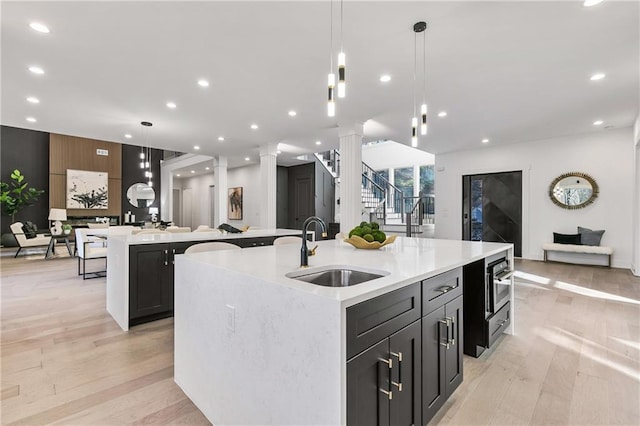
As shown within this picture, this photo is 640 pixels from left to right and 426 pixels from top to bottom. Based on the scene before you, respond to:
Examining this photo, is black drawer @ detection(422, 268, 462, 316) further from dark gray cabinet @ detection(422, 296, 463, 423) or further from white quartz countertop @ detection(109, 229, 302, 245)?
white quartz countertop @ detection(109, 229, 302, 245)

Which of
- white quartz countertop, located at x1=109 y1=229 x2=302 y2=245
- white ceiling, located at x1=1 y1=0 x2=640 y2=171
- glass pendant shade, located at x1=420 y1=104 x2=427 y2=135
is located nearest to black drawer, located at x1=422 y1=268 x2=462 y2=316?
glass pendant shade, located at x1=420 y1=104 x2=427 y2=135

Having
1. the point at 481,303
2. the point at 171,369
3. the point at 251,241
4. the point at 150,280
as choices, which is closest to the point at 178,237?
the point at 150,280

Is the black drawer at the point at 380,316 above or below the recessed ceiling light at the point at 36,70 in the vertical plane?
below

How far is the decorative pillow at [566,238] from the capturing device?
6426 mm

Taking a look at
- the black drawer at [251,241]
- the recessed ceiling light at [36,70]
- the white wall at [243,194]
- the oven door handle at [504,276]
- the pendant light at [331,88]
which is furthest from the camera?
the white wall at [243,194]

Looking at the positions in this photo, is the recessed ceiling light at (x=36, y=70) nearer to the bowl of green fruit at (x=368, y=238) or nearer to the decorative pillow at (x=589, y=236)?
the bowl of green fruit at (x=368, y=238)

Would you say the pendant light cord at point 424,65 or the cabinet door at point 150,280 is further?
the cabinet door at point 150,280

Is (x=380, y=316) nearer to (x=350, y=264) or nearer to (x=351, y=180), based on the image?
(x=350, y=264)

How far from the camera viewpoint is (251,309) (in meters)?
1.38

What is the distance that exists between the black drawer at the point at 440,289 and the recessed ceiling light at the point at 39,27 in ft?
12.4

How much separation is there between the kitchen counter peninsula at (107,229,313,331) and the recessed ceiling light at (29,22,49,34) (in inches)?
79.8

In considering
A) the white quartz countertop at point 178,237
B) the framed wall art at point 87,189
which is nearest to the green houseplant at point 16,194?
the framed wall art at point 87,189

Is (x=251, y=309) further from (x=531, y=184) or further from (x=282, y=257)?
(x=531, y=184)

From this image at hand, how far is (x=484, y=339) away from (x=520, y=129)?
17.5ft
